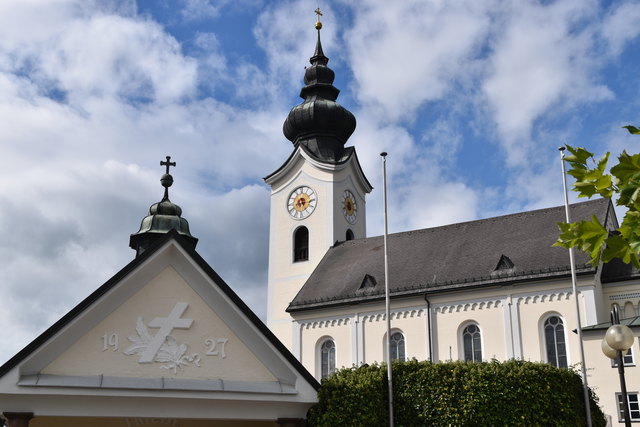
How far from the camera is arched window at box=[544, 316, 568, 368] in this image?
110 ft

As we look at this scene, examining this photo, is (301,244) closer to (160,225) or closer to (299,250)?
(299,250)

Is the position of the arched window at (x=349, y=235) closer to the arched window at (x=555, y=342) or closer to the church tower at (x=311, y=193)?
the church tower at (x=311, y=193)

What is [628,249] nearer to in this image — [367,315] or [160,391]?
[160,391]

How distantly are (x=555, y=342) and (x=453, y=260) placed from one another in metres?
7.01

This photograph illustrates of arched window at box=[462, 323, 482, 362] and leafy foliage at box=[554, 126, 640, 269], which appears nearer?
leafy foliage at box=[554, 126, 640, 269]

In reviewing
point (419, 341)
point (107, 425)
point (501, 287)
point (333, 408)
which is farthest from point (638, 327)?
point (107, 425)

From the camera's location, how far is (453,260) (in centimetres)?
3875

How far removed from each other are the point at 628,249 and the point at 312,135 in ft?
147

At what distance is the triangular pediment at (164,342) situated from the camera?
13953mm

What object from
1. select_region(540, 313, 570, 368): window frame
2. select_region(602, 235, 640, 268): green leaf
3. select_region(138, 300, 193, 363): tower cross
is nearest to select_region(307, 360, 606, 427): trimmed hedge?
select_region(138, 300, 193, 363): tower cross

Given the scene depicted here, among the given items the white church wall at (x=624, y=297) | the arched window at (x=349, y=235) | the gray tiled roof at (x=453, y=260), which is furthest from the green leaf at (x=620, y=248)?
the arched window at (x=349, y=235)

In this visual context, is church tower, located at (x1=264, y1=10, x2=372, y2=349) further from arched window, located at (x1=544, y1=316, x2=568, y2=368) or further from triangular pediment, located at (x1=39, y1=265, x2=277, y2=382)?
triangular pediment, located at (x1=39, y1=265, x2=277, y2=382)

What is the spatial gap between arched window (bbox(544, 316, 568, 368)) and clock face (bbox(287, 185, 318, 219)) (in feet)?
60.6

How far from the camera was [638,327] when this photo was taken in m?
29.0
